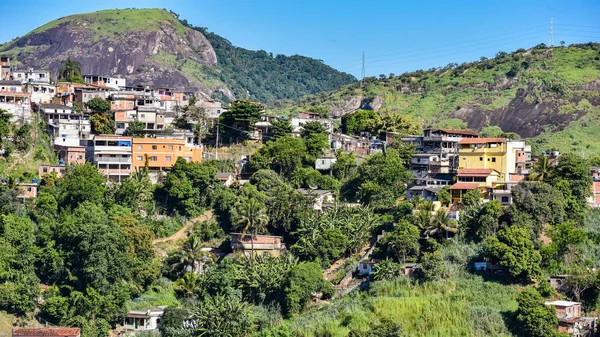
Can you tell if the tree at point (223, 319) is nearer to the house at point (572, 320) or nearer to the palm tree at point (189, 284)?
the palm tree at point (189, 284)

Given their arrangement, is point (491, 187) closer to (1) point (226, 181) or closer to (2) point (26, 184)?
(1) point (226, 181)

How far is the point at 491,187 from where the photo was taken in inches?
1730

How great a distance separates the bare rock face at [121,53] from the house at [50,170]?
2089 inches

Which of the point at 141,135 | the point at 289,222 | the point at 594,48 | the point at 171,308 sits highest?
the point at 594,48

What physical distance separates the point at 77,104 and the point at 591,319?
32.4 m

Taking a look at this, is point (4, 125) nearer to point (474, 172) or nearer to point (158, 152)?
point (158, 152)

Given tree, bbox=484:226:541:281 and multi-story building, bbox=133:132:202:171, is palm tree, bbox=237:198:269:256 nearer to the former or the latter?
multi-story building, bbox=133:132:202:171

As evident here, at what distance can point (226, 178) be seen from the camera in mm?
48594

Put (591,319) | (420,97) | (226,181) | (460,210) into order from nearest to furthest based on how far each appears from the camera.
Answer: (591,319), (460,210), (226,181), (420,97)

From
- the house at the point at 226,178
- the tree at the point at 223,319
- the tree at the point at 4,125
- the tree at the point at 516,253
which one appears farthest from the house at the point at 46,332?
the tree at the point at 516,253

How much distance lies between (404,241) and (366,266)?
7.25 ft

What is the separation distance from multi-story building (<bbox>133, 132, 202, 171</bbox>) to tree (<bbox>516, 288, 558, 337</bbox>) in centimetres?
2124

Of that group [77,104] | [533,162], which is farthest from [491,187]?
[77,104]

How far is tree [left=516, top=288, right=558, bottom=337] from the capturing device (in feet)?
113
